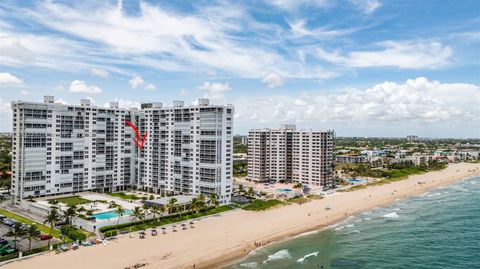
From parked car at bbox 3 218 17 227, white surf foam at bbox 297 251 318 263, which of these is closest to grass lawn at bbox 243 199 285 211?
white surf foam at bbox 297 251 318 263

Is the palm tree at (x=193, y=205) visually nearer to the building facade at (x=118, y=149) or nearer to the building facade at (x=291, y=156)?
the building facade at (x=118, y=149)

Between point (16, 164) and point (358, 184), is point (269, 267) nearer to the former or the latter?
point (16, 164)

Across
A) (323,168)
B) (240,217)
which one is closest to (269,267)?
(240,217)

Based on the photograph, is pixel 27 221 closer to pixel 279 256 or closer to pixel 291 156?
pixel 279 256

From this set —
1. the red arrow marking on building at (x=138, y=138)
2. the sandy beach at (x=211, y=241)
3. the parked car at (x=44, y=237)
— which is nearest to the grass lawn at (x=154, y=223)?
Answer: the sandy beach at (x=211, y=241)

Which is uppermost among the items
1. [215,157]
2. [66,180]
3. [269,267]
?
[215,157]
